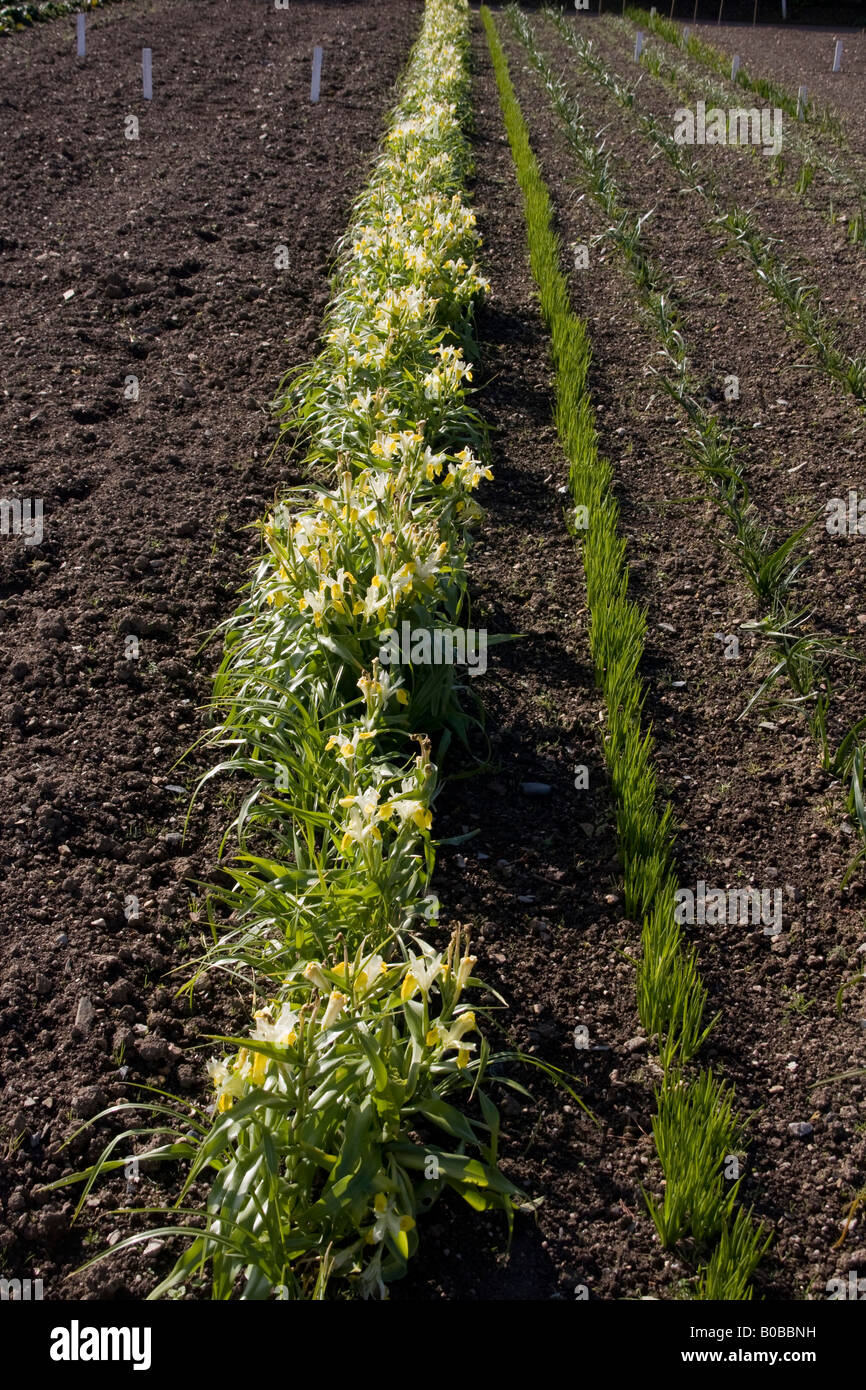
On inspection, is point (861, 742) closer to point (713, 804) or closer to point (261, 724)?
point (713, 804)

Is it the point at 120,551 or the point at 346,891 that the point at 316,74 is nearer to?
the point at 120,551

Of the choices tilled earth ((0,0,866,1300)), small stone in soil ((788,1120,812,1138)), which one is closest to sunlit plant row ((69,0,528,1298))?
tilled earth ((0,0,866,1300))

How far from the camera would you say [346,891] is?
2127 mm

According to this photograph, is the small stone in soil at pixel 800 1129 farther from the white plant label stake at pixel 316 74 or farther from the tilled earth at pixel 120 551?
the white plant label stake at pixel 316 74

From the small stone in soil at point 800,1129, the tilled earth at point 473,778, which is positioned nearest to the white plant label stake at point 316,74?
the tilled earth at point 473,778

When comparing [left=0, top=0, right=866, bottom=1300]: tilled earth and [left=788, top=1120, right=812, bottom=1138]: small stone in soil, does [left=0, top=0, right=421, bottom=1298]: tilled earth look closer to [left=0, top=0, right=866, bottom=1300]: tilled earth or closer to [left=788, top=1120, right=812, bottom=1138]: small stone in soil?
[left=0, top=0, right=866, bottom=1300]: tilled earth

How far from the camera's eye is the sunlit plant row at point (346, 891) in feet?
5.58

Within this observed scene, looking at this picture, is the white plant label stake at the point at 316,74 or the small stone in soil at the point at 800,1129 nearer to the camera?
the small stone in soil at the point at 800,1129

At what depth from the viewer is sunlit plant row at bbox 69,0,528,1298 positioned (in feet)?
5.58

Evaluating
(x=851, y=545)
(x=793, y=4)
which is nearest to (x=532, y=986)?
(x=851, y=545)

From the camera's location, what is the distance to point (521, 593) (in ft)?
12.5

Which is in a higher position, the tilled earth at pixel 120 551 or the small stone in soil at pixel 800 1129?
the tilled earth at pixel 120 551

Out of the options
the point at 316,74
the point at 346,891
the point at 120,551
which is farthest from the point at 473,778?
the point at 316,74

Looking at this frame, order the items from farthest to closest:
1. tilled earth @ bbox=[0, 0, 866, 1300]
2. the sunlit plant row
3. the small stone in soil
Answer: the small stone in soil
tilled earth @ bbox=[0, 0, 866, 1300]
the sunlit plant row
